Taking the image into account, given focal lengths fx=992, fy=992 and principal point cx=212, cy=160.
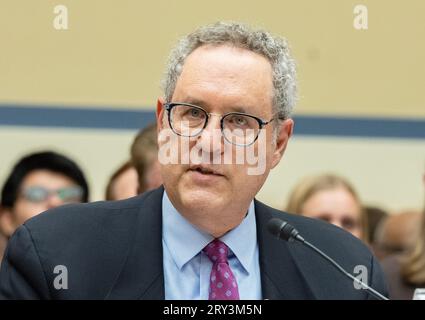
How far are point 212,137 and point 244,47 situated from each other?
12.0 inches

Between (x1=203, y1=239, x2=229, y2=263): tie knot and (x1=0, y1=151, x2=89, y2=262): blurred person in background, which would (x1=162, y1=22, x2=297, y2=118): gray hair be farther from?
(x1=0, y1=151, x2=89, y2=262): blurred person in background

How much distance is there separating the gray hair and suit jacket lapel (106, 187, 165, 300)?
0.34m

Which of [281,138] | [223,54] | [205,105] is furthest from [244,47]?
[281,138]

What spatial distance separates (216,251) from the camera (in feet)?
8.53

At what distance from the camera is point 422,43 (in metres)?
5.97

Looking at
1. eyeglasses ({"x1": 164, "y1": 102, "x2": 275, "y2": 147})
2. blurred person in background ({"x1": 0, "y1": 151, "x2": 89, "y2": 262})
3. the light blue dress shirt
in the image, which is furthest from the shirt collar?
blurred person in background ({"x1": 0, "y1": 151, "x2": 89, "y2": 262})

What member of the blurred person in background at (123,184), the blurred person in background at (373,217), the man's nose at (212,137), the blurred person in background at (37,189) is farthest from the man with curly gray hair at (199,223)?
the blurred person in background at (373,217)

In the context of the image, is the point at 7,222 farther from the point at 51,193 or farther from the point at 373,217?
the point at 373,217

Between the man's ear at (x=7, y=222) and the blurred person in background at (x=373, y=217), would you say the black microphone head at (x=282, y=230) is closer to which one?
the man's ear at (x=7, y=222)

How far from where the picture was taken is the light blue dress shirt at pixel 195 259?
99.7 inches

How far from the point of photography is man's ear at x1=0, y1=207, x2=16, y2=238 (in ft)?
15.2

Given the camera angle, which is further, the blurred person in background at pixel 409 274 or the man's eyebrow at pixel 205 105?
the blurred person in background at pixel 409 274

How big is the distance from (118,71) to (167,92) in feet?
10.2
